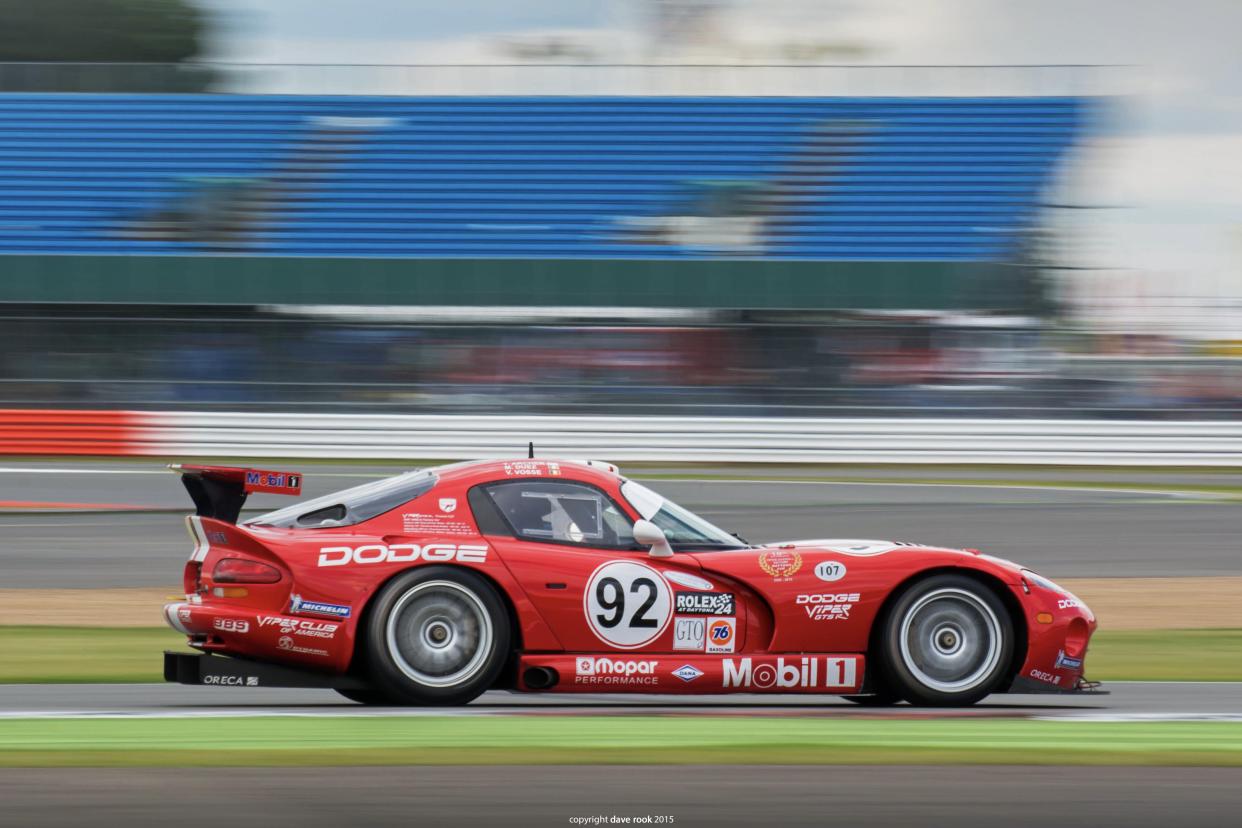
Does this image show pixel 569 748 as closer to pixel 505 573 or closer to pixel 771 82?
pixel 505 573

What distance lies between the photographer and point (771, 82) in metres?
27.1

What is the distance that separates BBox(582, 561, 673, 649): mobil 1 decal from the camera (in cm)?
615

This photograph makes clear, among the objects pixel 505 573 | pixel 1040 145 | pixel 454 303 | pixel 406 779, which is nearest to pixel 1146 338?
pixel 1040 145

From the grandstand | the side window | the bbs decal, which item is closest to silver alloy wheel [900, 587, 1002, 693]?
the bbs decal

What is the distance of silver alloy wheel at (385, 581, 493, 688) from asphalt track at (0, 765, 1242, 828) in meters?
1.38

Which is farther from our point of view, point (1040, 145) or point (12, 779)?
point (1040, 145)

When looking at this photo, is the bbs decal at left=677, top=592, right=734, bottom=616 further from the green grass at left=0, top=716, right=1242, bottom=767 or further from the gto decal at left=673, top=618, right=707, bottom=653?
the green grass at left=0, top=716, right=1242, bottom=767

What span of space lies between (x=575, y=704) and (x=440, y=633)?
90 centimetres

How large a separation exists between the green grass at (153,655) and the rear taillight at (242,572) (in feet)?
6.23

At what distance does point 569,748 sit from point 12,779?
67.0 inches

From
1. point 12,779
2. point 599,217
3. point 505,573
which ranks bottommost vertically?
point 12,779

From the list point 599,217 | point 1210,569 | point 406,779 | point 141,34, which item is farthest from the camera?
point 141,34

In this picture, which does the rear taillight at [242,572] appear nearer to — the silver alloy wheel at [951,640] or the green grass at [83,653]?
the green grass at [83,653]

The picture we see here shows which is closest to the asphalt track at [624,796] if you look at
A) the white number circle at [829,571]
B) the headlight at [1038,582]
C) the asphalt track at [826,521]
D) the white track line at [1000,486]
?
the white number circle at [829,571]
